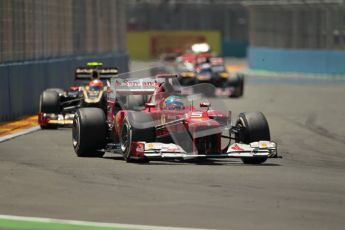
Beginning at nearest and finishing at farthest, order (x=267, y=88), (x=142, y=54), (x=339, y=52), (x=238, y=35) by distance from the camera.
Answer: (x=267, y=88)
(x=339, y=52)
(x=142, y=54)
(x=238, y=35)

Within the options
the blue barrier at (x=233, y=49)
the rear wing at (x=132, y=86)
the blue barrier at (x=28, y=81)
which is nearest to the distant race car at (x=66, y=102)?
the blue barrier at (x=28, y=81)

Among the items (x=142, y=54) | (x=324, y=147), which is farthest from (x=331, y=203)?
(x=142, y=54)

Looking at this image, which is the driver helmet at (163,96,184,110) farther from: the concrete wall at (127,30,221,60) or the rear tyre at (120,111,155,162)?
the concrete wall at (127,30,221,60)

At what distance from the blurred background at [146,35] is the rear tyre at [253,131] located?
9.59 m

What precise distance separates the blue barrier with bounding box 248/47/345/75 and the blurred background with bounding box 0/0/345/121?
0.05 metres

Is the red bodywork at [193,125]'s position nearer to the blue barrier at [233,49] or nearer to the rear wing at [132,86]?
the rear wing at [132,86]

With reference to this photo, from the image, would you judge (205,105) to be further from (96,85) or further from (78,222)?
(96,85)

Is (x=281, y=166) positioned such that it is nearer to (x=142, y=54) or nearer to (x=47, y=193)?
(x=47, y=193)

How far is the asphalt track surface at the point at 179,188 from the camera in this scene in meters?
10.5

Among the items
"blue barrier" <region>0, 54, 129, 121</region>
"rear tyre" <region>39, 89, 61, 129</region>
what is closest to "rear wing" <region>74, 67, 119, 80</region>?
"rear tyre" <region>39, 89, 61, 129</region>

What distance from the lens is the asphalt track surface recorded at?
10547 mm

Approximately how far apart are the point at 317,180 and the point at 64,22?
20.8 meters

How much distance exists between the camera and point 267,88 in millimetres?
44625

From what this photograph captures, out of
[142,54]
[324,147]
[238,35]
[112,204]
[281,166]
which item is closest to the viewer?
[112,204]
